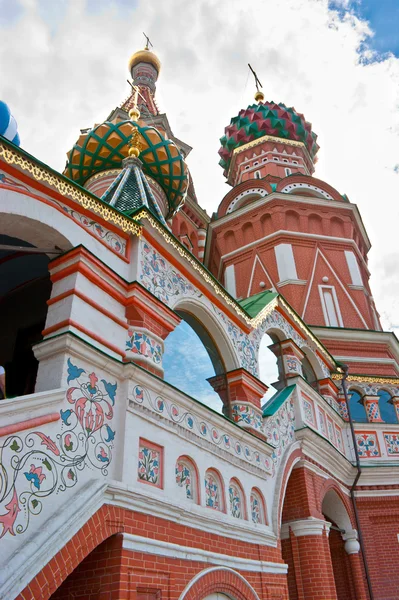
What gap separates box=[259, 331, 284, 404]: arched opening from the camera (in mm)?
7742

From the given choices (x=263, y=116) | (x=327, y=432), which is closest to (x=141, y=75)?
(x=263, y=116)

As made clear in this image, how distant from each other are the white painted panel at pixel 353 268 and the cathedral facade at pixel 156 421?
2.32 metres

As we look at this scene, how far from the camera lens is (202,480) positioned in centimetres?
511

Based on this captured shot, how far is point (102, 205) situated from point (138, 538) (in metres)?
2.94

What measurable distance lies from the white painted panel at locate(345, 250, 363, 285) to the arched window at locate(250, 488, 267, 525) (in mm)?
8865

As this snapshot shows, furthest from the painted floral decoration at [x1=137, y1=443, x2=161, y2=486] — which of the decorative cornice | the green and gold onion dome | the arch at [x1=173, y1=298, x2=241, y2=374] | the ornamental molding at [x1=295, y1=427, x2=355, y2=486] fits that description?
the green and gold onion dome

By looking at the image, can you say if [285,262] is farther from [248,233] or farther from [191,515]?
[191,515]

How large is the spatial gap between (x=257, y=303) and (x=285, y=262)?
6061 millimetres

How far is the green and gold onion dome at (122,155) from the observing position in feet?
34.4

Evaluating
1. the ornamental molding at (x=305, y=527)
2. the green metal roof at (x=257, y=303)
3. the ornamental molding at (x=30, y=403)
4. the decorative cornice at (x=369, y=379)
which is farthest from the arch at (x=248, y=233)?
the ornamental molding at (x=30, y=403)

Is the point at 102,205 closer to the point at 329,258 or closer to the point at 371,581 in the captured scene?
the point at 371,581

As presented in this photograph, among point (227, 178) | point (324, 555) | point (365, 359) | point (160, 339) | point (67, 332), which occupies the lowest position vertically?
point (324, 555)

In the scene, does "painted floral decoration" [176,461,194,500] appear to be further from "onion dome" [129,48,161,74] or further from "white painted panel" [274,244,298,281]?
"onion dome" [129,48,161,74]

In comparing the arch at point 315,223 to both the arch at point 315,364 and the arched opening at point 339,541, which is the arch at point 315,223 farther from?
the arched opening at point 339,541
